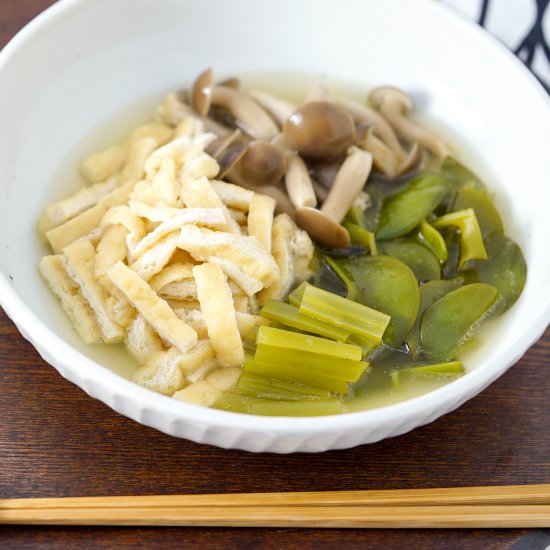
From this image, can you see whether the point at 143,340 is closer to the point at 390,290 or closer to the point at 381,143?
the point at 390,290

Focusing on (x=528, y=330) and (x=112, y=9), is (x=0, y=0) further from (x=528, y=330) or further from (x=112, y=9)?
(x=528, y=330)

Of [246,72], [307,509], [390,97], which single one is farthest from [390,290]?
[246,72]

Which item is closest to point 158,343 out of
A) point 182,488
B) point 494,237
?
point 182,488

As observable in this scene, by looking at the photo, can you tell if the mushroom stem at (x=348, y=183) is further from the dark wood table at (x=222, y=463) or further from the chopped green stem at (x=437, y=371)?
the dark wood table at (x=222, y=463)

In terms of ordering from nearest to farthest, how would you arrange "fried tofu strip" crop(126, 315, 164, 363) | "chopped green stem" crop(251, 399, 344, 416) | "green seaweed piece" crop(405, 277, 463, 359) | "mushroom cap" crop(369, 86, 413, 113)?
1. "chopped green stem" crop(251, 399, 344, 416)
2. "fried tofu strip" crop(126, 315, 164, 363)
3. "green seaweed piece" crop(405, 277, 463, 359)
4. "mushroom cap" crop(369, 86, 413, 113)

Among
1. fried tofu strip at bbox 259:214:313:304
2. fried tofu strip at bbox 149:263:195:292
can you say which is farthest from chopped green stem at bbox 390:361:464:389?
fried tofu strip at bbox 149:263:195:292

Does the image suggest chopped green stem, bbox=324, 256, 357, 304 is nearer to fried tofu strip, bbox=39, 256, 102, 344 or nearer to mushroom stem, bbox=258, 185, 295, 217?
mushroom stem, bbox=258, 185, 295, 217

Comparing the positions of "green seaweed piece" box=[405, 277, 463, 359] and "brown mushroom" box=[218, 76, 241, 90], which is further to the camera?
"brown mushroom" box=[218, 76, 241, 90]
